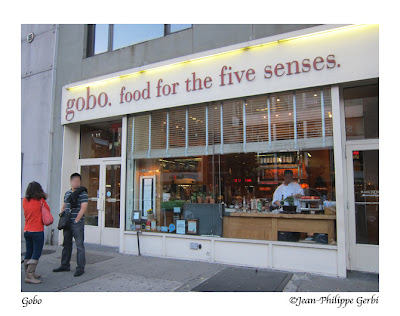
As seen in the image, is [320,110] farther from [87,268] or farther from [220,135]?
[87,268]

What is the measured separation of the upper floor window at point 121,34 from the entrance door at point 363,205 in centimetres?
445

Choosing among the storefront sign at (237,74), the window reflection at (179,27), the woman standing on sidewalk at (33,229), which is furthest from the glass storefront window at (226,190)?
the window reflection at (179,27)

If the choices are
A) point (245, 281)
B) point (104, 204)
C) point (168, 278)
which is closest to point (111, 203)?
point (104, 204)

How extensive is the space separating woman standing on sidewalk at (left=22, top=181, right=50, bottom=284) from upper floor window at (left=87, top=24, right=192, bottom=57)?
4.40 meters

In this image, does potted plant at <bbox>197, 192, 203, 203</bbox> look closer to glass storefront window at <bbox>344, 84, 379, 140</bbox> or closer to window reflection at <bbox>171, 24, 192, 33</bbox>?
glass storefront window at <bbox>344, 84, 379, 140</bbox>

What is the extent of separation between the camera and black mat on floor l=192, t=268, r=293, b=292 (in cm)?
Answer: 469

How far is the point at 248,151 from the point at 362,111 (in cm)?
219

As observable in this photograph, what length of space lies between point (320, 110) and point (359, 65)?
94 centimetres

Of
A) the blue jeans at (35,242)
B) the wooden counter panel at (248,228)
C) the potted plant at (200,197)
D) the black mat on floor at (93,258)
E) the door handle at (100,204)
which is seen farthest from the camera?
the door handle at (100,204)

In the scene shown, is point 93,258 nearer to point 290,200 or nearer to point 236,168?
point 236,168

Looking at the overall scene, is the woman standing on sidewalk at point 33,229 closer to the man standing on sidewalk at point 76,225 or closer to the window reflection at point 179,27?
the man standing on sidewalk at point 76,225

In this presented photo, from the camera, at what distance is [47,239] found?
8273 millimetres

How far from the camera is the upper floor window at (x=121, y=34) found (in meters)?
7.22

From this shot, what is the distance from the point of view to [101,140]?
851 centimetres
